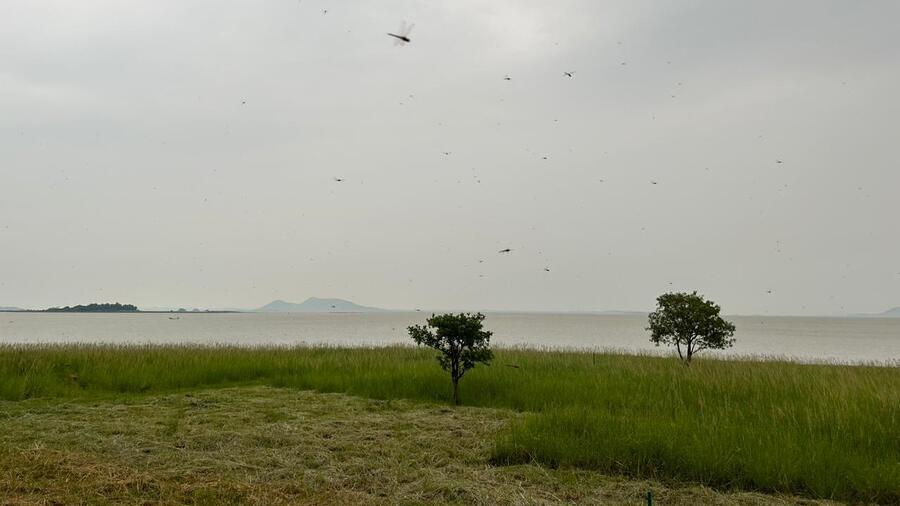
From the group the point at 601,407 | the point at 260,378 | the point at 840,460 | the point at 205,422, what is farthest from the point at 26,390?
the point at 840,460

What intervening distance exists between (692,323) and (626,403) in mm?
8995

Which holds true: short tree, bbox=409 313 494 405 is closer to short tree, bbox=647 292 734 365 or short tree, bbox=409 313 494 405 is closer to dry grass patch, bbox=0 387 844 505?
dry grass patch, bbox=0 387 844 505

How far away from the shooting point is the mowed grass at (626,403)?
7039 mm

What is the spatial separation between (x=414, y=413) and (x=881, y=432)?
801cm

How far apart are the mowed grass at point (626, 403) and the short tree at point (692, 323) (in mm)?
1890

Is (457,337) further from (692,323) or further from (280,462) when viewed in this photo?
(692,323)

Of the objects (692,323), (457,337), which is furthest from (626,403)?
(692,323)

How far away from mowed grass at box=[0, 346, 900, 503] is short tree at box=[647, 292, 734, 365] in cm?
189

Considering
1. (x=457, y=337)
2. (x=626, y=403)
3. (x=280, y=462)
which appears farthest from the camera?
(x=457, y=337)

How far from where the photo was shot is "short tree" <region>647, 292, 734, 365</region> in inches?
745

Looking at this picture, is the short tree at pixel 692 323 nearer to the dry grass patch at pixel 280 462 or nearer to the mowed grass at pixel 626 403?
the mowed grass at pixel 626 403

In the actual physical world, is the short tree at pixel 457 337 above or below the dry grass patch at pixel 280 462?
above

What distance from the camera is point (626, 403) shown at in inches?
450

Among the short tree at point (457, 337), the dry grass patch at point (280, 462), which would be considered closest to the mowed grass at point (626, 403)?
the dry grass patch at point (280, 462)
